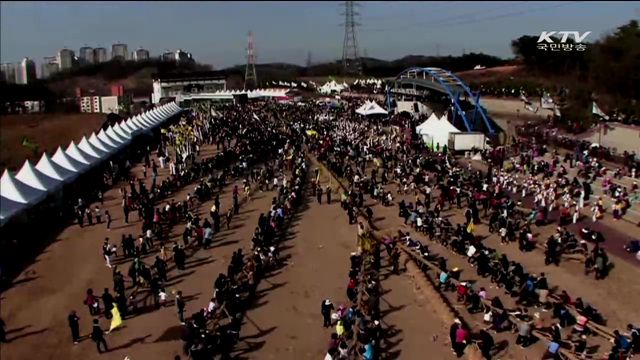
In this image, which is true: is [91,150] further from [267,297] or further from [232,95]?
[232,95]

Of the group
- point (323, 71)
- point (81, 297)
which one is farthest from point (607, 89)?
point (323, 71)

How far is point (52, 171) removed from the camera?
26.0 metres

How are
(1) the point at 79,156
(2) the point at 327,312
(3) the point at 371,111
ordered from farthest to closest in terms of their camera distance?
(3) the point at 371,111
(1) the point at 79,156
(2) the point at 327,312

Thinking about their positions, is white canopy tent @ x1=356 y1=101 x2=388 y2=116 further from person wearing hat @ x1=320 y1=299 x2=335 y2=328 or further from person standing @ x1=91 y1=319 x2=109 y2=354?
person standing @ x1=91 y1=319 x2=109 y2=354

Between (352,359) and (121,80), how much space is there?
6563 inches

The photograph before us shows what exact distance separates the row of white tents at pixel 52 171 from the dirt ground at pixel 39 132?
48.8ft

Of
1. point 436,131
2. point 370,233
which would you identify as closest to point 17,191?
point 370,233

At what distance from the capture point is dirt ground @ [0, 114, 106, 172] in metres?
55.3

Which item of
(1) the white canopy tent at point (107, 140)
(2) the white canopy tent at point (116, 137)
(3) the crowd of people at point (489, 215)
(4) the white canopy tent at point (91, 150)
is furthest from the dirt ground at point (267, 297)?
(2) the white canopy tent at point (116, 137)

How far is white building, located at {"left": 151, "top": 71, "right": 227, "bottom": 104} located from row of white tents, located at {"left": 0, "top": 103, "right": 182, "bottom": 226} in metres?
65.8

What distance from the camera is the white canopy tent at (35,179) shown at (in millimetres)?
23828

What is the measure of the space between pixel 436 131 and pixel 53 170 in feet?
81.7

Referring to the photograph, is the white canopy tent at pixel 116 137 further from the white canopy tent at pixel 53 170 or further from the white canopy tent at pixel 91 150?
the white canopy tent at pixel 53 170

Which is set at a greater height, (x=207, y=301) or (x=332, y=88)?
(x=332, y=88)
